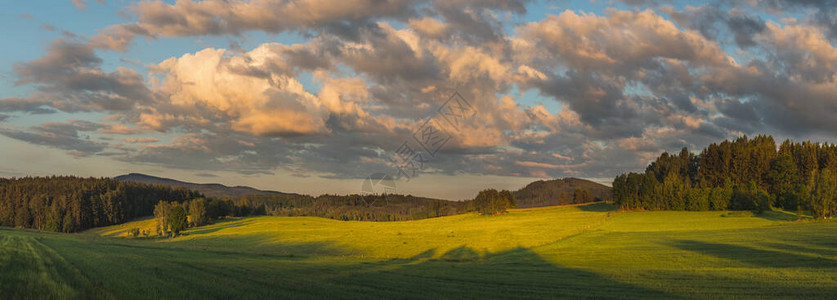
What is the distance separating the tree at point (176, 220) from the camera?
90.9 metres

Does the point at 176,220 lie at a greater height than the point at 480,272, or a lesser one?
lesser

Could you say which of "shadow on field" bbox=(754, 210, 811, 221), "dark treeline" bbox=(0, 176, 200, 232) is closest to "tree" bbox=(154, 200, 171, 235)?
"dark treeline" bbox=(0, 176, 200, 232)

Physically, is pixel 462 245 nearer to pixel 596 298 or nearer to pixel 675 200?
pixel 596 298

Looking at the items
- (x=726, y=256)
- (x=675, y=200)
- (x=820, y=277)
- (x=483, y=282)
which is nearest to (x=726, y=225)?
(x=675, y=200)

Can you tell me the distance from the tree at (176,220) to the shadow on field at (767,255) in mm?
88483

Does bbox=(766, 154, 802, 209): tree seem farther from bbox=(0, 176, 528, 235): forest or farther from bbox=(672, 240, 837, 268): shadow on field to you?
bbox=(672, 240, 837, 268): shadow on field

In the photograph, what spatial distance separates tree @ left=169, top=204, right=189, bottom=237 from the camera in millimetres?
90931

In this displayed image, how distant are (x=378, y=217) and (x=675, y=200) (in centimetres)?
10306

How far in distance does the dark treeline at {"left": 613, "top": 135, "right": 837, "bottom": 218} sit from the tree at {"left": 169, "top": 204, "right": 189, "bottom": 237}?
100230 mm

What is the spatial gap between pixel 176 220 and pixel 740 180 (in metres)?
133

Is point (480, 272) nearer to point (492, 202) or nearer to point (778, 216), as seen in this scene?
point (778, 216)

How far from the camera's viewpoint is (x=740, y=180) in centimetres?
11225

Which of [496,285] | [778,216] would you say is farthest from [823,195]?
[496,285]

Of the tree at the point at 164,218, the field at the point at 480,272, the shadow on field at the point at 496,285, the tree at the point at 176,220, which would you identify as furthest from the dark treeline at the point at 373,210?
the shadow on field at the point at 496,285
